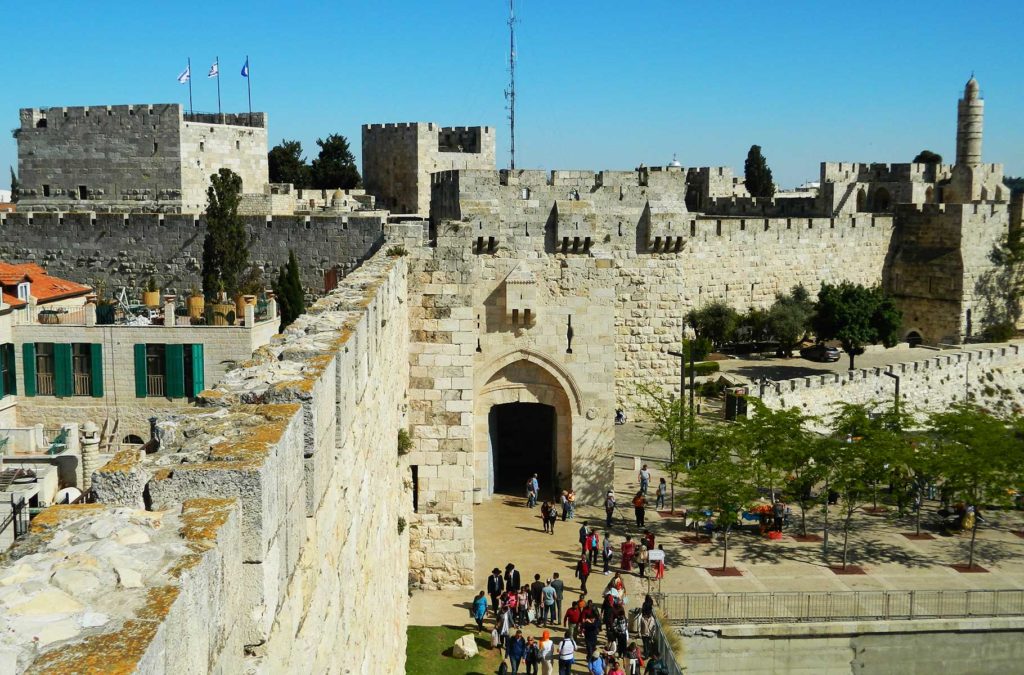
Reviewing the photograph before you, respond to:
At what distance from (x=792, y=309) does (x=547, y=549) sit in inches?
679

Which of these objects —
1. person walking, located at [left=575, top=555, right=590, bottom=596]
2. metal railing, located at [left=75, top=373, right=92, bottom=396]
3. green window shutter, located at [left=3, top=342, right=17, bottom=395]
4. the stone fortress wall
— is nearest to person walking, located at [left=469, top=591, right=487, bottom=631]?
person walking, located at [left=575, top=555, right=590, bottom=596]

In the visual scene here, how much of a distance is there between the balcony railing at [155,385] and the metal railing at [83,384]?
80 centimetres

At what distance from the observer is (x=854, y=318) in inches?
1078

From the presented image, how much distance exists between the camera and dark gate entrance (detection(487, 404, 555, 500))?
16.2m

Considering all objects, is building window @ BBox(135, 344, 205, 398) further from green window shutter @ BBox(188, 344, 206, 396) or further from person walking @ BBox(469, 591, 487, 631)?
person walking @ BBox(469, 591, 487, 631)

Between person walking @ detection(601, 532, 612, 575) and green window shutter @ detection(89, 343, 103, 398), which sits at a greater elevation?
green window shutter @ detection(89, 343, 103, 398)

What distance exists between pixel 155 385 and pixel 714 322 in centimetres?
1576

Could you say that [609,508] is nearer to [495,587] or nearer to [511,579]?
[511,579]

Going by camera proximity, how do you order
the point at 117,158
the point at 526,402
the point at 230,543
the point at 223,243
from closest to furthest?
1. the point at 230,543
2. the point at 526,402
3. the point at 223,243
4. the point at 117,158

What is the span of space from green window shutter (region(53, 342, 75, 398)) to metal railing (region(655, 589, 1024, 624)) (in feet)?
29.7

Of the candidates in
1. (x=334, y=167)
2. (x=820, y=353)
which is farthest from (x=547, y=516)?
(x=334, y=167)

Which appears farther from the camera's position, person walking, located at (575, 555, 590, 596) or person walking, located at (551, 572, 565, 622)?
person walking, located at (575, 555, 590, 596)

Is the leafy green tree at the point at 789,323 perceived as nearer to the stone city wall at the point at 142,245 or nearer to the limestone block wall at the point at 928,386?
the limestone block wall at the point at 928,386

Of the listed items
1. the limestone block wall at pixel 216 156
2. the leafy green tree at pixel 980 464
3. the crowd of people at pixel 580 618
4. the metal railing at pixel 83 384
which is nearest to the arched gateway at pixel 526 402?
the crowd of people at pixel 580 618
